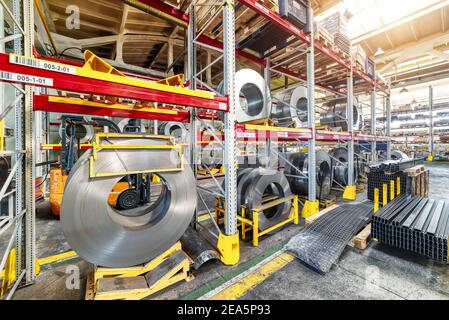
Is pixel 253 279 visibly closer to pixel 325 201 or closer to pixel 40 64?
pixel 40 64

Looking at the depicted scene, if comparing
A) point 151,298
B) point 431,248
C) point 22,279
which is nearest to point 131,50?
point 22,279

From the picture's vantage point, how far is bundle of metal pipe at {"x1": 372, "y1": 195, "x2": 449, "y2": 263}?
8.19 feet

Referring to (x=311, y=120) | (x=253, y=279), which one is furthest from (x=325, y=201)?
(x=253, y=279)

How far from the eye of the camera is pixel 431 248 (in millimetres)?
2525

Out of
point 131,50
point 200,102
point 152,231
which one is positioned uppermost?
point 131,50

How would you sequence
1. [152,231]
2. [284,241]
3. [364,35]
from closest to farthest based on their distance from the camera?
[152,231], [284,241], [364,35]

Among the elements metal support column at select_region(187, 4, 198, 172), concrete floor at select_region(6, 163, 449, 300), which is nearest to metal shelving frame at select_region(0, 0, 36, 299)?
concrete floor at select_region(6, 163, 449, 300)

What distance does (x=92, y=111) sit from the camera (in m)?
2.68

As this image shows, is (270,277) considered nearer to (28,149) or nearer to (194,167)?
(194,167)

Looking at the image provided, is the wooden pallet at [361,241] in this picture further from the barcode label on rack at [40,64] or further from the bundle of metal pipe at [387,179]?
the barcode label on rack at [40,64]

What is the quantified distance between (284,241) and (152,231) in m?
2.27

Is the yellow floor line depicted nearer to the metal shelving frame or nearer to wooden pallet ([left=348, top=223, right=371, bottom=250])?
wooden pallet ([left=348, top=223, right=371, bottom=250])

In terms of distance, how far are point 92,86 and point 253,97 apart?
126 inches

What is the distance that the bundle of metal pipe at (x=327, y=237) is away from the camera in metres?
2.58
